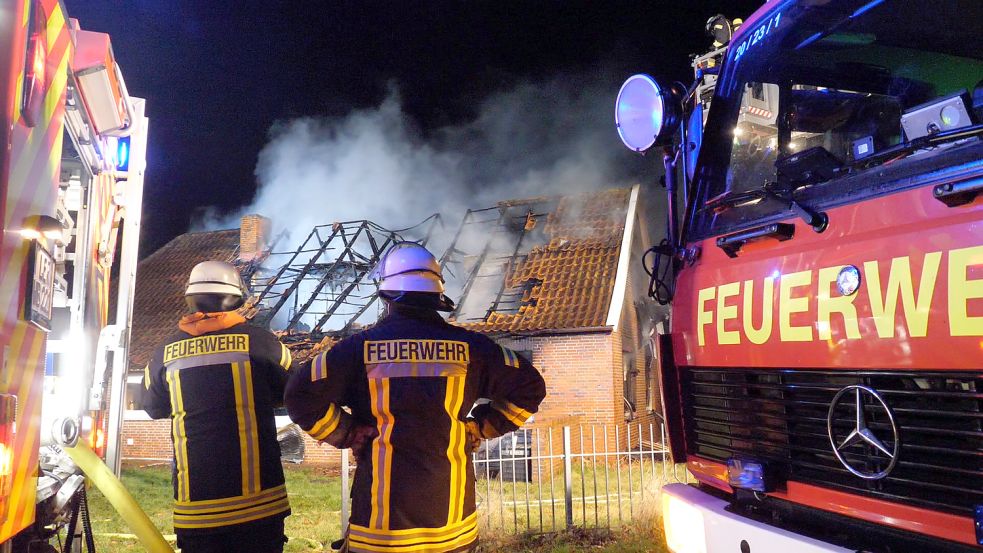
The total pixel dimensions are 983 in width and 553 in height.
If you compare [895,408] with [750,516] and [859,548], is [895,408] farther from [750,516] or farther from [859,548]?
[750,516]

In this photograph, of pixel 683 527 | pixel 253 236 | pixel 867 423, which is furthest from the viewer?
pixel 253 236

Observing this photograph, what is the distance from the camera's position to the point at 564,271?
12836mm

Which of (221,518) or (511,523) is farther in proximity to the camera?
(511,523)

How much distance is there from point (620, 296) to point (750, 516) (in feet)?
31.5

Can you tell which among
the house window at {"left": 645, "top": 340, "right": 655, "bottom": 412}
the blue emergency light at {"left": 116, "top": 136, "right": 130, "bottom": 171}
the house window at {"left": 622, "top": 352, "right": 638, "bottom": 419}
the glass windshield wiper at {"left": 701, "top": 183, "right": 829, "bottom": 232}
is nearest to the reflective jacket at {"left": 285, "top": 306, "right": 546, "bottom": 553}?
the glass windshield wiper at {"left": 701, "top": 183, "right": 829, "bottom": 232}

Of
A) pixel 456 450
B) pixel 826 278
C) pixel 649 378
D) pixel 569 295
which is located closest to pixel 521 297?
pixel 569 295

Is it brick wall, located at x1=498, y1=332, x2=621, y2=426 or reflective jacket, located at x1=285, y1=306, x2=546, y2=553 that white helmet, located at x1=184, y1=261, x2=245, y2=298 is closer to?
reflective jacket, located at x1=285, y1=306, x2=546, y2=553

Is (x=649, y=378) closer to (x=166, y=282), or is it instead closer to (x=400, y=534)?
(x=400, y=534)

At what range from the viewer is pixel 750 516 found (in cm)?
233

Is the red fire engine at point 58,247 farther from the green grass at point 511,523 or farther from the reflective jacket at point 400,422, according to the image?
the green grass at point 511,523

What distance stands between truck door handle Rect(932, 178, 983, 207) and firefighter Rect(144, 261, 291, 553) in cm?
286

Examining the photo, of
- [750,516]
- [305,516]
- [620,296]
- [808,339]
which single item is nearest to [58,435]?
[750,516]

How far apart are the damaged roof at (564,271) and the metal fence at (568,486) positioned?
78.3 inches

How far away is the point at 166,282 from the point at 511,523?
48.1 feet
